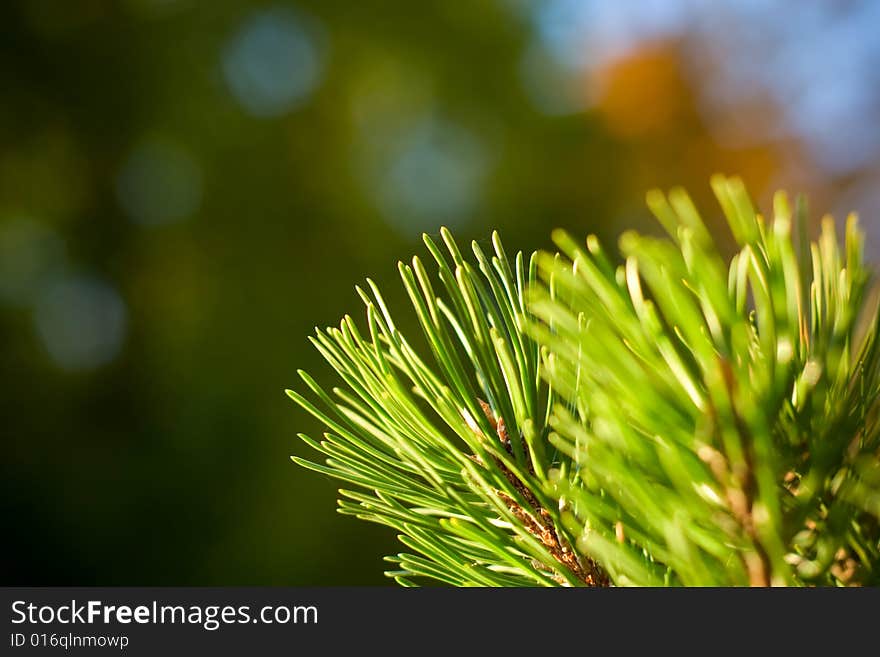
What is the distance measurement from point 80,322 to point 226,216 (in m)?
0.51

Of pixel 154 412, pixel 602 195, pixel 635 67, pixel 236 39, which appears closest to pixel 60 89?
pixel 236 39

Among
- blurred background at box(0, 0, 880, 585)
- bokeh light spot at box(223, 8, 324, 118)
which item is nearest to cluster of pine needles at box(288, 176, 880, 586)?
blurred background at box(0, 0, 880, 585)

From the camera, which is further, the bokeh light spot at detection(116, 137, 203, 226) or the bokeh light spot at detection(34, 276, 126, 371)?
the bokeh light spot at detection(116, 137, 203, 226)

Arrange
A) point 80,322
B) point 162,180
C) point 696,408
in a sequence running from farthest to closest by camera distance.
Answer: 1. point 162,180
2. point 80,322
3. point 696,408

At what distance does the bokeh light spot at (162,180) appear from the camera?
230 centimetres

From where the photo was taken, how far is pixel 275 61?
247cm

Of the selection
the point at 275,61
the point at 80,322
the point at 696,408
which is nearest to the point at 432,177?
the point at 275,61

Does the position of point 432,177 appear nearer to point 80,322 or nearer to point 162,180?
point 162,180

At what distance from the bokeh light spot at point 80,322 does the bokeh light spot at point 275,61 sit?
72 centimetres

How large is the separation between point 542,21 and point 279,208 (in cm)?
109

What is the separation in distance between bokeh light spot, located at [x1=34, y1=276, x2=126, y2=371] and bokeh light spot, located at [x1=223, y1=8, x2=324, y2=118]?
0.72 meters

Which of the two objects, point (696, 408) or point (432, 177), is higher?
point (432, 177)

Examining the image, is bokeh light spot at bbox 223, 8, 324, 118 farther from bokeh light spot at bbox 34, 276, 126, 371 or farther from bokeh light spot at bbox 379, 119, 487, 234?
bokeh light spot at bbox 34, 276, 126, 371

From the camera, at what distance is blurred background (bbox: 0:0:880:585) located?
2010mm
